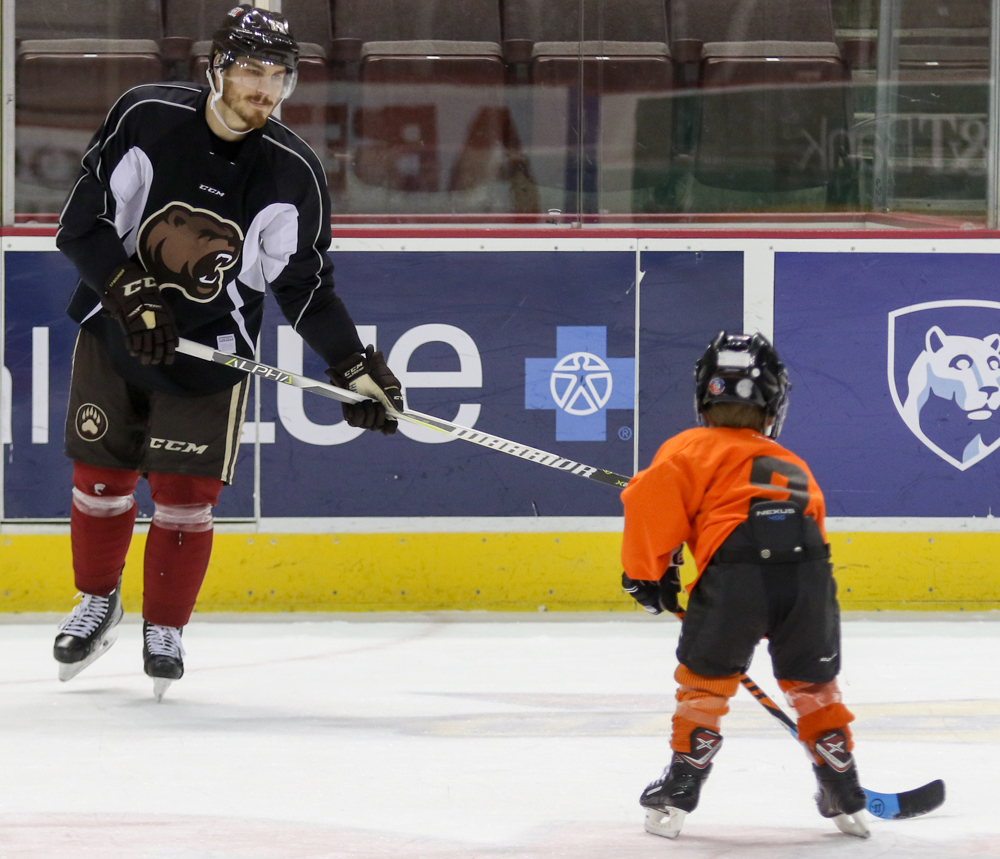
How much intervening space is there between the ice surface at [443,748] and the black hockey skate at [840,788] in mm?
30

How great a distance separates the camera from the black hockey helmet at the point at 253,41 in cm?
263

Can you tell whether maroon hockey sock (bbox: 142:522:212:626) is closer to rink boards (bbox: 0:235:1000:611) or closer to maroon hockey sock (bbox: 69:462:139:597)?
maroon hockey sock (bbox: 69:462:139:597)

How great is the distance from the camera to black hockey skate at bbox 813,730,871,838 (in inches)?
76.3

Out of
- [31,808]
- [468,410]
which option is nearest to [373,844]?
[31,808]

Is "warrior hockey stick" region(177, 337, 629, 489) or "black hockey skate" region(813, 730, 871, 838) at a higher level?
"warrior hockey stick" region(177, 337, 629, 489)

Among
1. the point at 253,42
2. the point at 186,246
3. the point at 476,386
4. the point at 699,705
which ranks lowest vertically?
the point at 699,705

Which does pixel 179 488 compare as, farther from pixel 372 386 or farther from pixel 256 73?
pixel 256 73

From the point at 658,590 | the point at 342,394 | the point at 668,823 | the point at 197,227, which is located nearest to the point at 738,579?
the point at 658,590

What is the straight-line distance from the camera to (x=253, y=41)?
263 centimetres

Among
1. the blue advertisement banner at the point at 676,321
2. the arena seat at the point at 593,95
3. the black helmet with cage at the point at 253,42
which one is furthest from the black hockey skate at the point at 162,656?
the arena seat at the point at 593,95

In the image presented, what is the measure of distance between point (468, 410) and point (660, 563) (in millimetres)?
1961

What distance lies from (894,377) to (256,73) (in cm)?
210

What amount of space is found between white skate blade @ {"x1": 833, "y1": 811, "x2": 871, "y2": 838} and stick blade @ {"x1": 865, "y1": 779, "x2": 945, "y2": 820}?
5 centimetres

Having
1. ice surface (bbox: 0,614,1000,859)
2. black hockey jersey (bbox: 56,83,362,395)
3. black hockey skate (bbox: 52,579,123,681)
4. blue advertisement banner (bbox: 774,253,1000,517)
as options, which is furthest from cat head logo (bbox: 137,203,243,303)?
blue advertisement banner (bbox: 774,253,1000,517)
